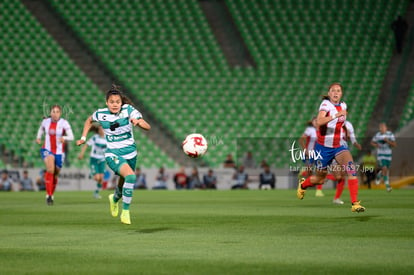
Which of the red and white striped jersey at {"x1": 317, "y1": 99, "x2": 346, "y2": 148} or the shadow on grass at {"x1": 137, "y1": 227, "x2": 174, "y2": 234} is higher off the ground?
the red and white striped jersey at {"x1": 317, "y1": 99, "x2": 346, "y2": 148}

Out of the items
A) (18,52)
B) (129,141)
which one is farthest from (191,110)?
(129,141)

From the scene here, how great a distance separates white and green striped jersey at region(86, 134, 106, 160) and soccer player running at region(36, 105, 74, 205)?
4.64 meters

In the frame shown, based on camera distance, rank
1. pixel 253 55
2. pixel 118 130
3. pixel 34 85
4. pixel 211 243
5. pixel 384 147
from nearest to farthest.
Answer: pixel 211 243 < pixel 118 130 < pixel 384 147 < pixel 34 85 < pixel 253 55

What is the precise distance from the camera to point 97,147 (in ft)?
74.8

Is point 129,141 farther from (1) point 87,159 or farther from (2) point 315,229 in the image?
(1) point 87,159

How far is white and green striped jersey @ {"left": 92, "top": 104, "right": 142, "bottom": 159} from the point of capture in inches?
448

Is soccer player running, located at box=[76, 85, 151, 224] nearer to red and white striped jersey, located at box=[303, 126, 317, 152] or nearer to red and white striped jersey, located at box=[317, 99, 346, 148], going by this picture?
red and white striped jersey, located at box=[317, 99, 346, 148]

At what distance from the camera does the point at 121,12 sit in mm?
33188

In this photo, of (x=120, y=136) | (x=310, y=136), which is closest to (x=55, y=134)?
(x=120, y=136)

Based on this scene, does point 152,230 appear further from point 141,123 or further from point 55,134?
point 55,134

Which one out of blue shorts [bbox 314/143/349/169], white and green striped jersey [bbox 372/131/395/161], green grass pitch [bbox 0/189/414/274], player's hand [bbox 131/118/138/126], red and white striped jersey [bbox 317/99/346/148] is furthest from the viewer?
white and green striped jersey [bbox 372/131/395/161]

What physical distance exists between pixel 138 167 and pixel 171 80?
478cm

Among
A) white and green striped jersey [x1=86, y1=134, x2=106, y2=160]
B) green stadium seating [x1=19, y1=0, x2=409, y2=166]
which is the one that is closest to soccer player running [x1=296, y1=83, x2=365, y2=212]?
white and green striped jersey [x1=86, y1=134, x2=106, y2=160]

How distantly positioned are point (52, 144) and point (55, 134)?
0.24 m
